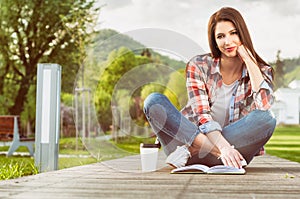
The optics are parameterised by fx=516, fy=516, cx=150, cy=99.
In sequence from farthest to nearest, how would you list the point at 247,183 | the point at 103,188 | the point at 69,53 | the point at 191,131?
1. the point at 69,53
2. the point at 191,131
3. the point at 247,183
4. the point at 103,188

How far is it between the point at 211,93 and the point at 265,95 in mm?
292

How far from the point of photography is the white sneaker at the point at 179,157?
9.07ft

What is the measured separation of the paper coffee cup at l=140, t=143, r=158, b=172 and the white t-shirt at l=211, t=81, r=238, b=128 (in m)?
0.38

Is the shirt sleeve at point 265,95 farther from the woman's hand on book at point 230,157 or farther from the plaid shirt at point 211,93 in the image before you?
the woman's hand on book at point 230,157

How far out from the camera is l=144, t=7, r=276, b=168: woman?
2.66 m

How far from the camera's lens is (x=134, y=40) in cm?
279

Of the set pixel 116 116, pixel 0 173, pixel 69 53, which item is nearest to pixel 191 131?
pixel 116 116

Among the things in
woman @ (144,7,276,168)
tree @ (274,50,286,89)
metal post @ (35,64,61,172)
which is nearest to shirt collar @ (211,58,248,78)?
woman @ (144,7,276,168)

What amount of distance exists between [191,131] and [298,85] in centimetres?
1649

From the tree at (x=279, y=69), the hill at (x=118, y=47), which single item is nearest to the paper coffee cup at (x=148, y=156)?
the hill at (x=118, y=47)

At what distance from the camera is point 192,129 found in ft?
8.74

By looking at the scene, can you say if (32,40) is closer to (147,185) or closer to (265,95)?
(265,95)

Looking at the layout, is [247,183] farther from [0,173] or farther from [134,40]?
[0,173]

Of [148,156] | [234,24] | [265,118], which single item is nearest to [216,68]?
[234,24]
